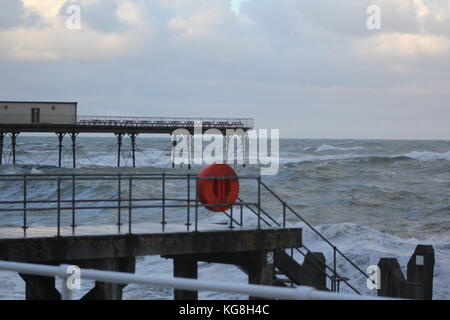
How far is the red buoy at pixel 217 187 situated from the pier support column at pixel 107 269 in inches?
58.3

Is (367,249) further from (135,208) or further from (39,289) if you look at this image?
(39,289)

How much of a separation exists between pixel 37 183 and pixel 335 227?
25402 mm

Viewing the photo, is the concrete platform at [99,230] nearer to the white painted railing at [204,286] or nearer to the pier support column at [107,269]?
the pier support column at [107,269]

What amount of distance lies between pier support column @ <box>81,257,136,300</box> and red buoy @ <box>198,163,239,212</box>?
1480 millimetres

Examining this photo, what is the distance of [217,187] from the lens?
1195 centimetres

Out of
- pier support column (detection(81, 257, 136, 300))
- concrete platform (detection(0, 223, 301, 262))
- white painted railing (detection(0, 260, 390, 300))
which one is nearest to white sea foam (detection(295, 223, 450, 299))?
concrete platform (detection(0, 223, 301, 262))

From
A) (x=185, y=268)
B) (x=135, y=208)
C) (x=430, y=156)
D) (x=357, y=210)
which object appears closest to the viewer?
(x=185, y=268)

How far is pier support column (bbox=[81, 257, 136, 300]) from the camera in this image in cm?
1021

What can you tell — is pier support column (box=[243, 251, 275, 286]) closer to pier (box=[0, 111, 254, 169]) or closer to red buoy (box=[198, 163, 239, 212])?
red buoy (box=[198, 163, 239, 212])

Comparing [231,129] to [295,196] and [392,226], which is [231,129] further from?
[392,226]

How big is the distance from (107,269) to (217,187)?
2014mm

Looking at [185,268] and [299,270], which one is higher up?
[185,268]

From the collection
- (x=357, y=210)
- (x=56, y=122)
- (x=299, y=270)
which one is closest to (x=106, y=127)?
(x=56, y=122)
